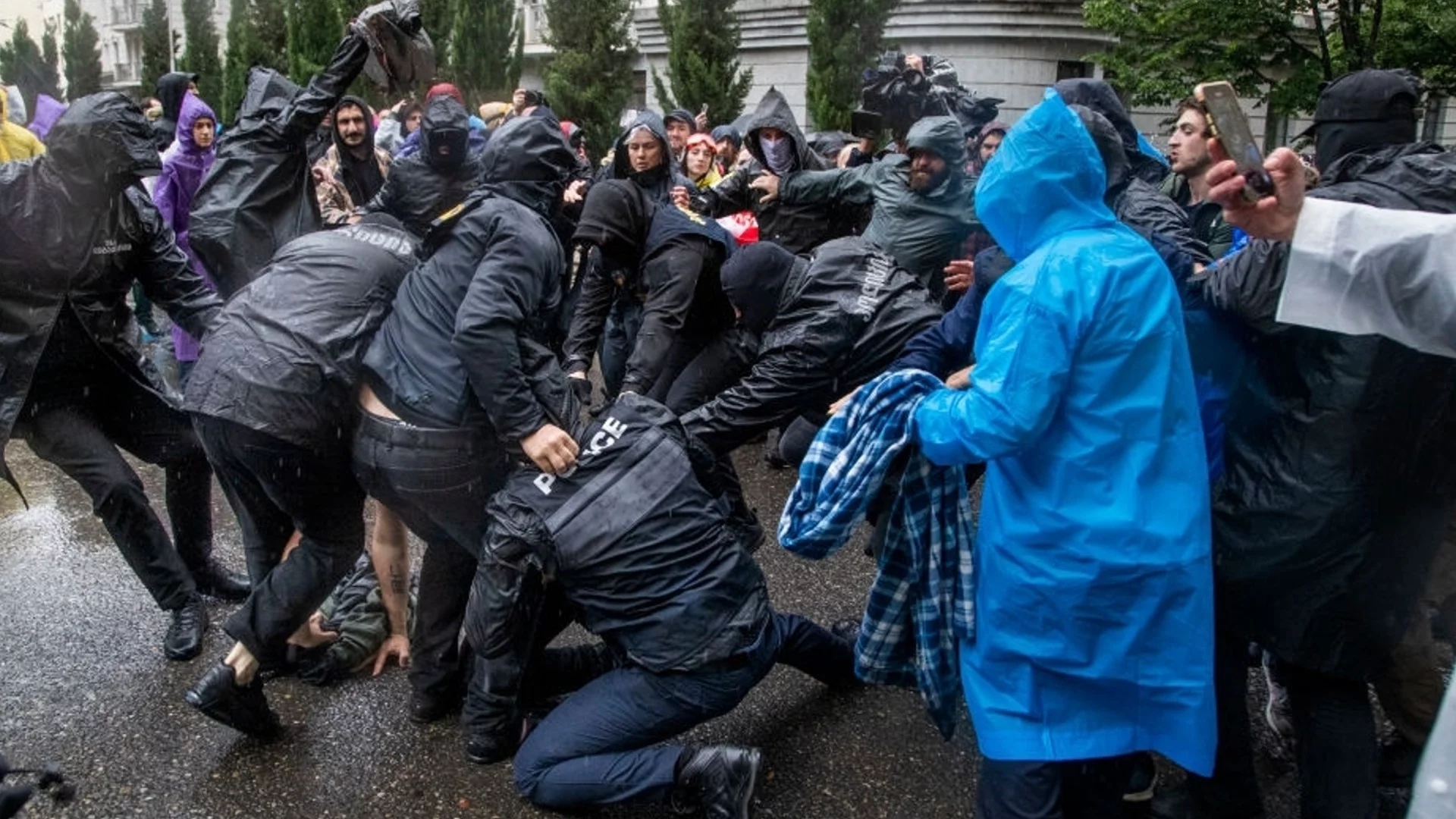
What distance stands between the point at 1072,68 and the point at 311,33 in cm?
1204

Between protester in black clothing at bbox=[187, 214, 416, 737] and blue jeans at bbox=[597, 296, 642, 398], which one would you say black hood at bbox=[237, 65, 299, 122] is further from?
blue jeans at bbox=[597, 296, 642, 398]

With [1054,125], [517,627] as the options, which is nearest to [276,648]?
[517,627]

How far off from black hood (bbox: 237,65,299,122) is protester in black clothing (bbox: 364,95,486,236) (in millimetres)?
1201

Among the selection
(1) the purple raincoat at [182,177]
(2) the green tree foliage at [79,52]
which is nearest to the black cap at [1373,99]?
(1) the purple raincoat at [182,177]

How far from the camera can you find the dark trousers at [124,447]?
12.9 feet

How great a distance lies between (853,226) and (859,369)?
2856mm

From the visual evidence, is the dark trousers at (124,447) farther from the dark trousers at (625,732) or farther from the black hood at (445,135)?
the dark trousers at (625,732)

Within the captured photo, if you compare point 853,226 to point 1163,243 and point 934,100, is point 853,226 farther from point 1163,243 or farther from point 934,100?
point 1163,243

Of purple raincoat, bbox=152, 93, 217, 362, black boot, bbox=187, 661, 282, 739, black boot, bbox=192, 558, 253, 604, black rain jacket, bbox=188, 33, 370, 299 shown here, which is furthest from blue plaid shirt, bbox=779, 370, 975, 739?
purple raincoat, bbox=152, 93, 217, 362

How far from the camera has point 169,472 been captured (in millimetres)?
4398

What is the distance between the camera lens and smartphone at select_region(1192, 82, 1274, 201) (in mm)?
1879

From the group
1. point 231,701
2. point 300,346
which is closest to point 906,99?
point 300,346

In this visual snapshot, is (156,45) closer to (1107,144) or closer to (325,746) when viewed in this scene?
(325,746)

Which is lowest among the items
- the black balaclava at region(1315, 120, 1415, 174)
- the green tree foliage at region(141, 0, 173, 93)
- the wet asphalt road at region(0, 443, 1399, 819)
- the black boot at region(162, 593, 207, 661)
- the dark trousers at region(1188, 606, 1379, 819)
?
the wet asphalt road at region(0, 443, 1399, 819)
